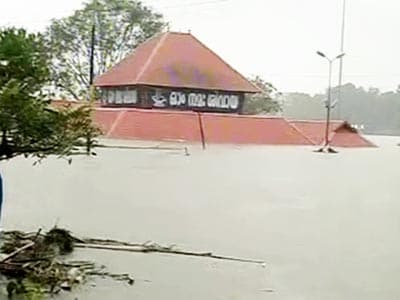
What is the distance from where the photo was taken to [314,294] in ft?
11.3

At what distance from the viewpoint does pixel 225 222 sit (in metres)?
5.39

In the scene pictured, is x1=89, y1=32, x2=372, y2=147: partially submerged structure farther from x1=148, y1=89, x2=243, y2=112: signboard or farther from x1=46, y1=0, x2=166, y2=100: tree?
x1=46, y1=0, x2=166, y2=100: tree

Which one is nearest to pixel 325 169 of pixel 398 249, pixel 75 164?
pixel 75 164

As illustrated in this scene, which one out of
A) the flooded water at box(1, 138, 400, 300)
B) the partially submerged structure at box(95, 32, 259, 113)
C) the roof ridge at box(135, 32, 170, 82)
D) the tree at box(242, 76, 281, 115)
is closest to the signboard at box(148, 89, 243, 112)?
the partially submerged structure at box(95, 32, 259, 113)

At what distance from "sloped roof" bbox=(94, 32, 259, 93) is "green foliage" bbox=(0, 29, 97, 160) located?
1725 cm

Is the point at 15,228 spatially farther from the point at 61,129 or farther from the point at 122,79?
the point at 122,79

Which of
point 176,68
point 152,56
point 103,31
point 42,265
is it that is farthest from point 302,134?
point 42,265

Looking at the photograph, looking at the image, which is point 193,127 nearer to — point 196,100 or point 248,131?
point 248,131

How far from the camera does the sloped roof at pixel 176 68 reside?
21000 mm

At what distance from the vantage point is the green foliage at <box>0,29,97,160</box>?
9.89 feet

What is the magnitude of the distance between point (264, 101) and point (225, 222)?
22.3 m

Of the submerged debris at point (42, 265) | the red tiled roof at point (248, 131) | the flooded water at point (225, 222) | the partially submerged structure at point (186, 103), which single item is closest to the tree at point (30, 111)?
the submerged debris at point (42, 265)

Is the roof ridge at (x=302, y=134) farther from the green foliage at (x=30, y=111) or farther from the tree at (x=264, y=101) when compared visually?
the green foliage at (x=30, y=111)

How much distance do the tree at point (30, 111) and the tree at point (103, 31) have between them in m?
A: 22.9
